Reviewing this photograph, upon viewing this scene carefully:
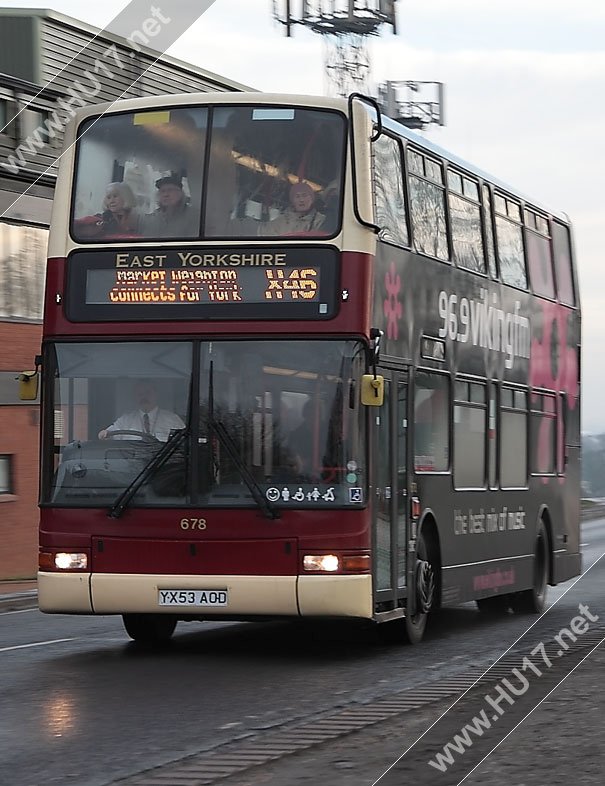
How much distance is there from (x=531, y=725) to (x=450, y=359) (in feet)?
22.6

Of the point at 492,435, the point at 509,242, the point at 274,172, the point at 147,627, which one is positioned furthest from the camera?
the point at 509,242

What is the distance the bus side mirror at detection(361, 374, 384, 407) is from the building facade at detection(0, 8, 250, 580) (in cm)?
1578

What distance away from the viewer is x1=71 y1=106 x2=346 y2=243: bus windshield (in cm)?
1343

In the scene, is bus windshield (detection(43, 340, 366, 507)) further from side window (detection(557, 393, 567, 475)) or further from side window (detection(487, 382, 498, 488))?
side window (detection(557, 393, 567, 475))

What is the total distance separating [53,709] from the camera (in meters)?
10.4

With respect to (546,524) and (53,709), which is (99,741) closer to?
(53,709)

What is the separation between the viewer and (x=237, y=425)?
520 inches

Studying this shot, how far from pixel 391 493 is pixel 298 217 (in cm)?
237

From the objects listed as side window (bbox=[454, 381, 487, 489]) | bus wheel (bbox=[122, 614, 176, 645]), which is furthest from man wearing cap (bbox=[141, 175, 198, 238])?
side window (bbox=[454, 381, 487, 489])

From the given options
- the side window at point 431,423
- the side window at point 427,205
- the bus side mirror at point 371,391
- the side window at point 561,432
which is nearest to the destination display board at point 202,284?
the bus side mirror at point 371,391

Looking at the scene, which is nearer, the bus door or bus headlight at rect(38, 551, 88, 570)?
bus headlight at rect(38, 551, 88, 570)

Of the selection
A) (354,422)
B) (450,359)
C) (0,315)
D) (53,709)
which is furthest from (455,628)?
(0,315)
